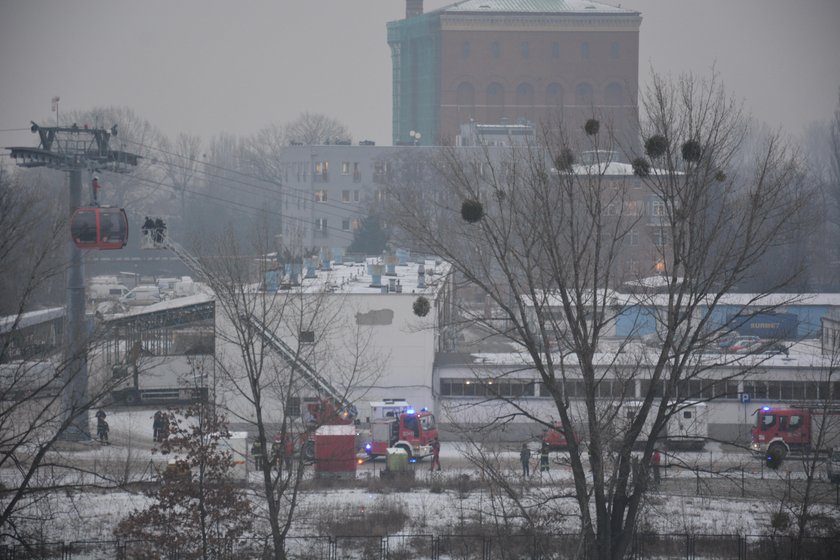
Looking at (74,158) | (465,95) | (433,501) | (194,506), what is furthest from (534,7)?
(194,506)

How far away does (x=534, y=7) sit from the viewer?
99000 millimetres

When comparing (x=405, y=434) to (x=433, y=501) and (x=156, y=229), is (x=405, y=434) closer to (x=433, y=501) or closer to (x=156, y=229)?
(x=433, y=501)

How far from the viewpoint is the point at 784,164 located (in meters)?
10.9

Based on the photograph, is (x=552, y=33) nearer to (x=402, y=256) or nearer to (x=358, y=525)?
(x=402, y=256)

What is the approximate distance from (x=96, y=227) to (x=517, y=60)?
75.6m

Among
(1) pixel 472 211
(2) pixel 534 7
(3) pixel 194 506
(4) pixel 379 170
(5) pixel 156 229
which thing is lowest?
(3) pixel 194 506

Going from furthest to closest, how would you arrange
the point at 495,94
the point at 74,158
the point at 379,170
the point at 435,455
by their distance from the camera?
the point at 495,94, the point at 379,170, the point at 74,158, the point at 435,455

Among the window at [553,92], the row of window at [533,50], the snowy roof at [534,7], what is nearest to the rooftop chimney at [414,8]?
the snowy roof at [534,7]

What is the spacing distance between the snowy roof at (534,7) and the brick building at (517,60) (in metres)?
0.12

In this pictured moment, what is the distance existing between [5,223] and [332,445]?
13.7m

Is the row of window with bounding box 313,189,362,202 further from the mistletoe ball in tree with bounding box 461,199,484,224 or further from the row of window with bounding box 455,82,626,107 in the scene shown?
the mistletoe ball in tree with bounding box 461,199,484,224

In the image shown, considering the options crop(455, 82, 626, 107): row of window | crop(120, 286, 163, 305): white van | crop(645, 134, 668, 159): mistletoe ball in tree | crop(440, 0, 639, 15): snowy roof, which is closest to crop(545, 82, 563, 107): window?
crop(455, 82, 626, 107): row of window

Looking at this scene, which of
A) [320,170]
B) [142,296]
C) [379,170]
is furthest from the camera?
[320,170]

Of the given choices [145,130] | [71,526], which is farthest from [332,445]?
[145,130]
